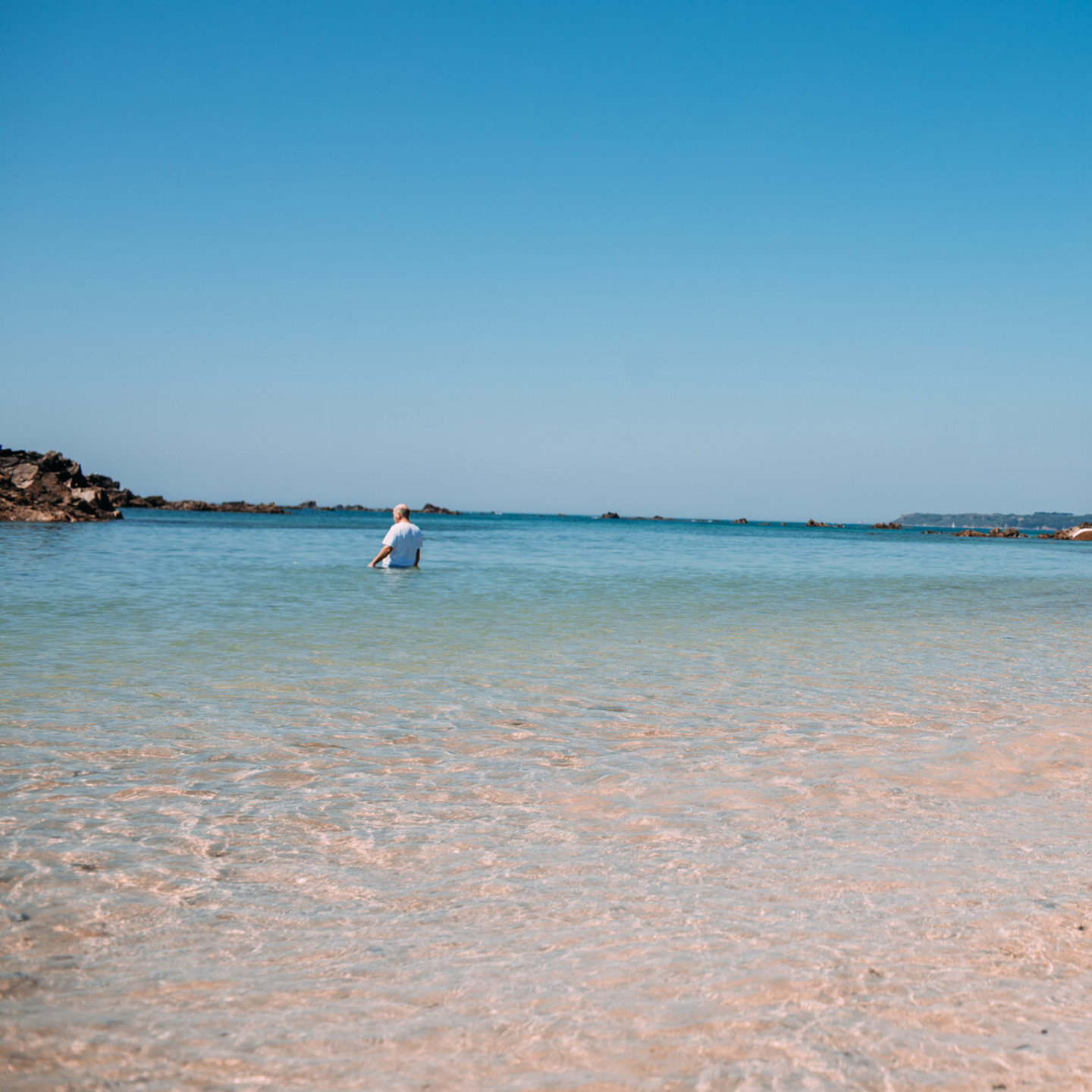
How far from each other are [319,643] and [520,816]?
5.77 metres

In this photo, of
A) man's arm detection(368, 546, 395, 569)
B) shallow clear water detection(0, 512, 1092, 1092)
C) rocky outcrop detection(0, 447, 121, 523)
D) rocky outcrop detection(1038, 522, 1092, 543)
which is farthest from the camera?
rocky outcrop detection(1038, 522, 1092, 543)

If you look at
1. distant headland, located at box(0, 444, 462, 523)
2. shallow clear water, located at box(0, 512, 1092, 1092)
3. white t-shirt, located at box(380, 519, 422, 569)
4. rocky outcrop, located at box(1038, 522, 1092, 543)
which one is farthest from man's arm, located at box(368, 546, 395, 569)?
rocky outcrop, located at box(1038, 522, 1092, 543)

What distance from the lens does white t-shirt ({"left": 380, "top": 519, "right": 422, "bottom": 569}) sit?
19.1 meters

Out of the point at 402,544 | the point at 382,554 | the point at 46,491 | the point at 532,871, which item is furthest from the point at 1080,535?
the point at 532,871

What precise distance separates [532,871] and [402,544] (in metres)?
16.1

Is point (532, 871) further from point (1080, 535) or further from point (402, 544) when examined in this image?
point (1080, 535)

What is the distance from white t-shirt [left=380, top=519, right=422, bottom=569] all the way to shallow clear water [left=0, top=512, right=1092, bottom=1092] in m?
9.86

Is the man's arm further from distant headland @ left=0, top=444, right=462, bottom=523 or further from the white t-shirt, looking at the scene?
distant headland @ left=0, top=444, right=462, bottom=523

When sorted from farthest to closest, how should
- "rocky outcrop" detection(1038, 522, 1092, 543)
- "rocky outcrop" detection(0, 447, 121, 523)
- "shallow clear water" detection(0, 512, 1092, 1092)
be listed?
1. "rocky outcrop" detection(1038, 522, 1092, 543)
2. "rocky outcrop" detection(0, 447, 121, 523)
3. "shallow clear water" detection(0, 512, 1092, 1092)

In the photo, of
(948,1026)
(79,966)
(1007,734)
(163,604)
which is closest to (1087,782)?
(1007,734)

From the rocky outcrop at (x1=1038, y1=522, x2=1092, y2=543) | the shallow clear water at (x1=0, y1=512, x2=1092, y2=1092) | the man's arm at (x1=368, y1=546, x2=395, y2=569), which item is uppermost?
the rocky outcrop at (x1=1038, y1=522, x2=1092, y2=543)

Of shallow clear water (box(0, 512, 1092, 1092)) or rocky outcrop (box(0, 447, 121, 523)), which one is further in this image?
rocky outcrop (box(0, 447, 121, 523))

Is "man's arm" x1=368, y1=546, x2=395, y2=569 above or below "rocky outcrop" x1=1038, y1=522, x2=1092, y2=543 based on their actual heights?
below

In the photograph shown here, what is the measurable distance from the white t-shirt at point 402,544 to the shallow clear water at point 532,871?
9.86 metres
